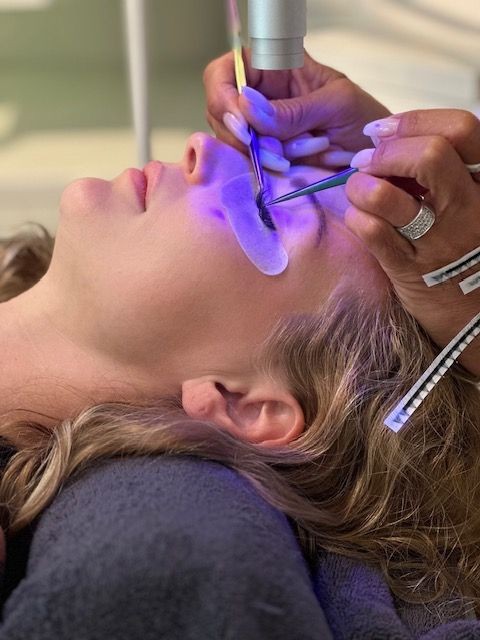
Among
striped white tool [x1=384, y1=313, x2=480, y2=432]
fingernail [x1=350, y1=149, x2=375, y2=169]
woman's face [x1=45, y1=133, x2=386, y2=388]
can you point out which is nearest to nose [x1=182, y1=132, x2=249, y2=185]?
woman's face [x1=45, y1=133, x2=386, y2=388]

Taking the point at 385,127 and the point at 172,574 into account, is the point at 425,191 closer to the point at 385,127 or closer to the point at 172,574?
the point at 385,127

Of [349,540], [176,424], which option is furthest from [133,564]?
[349,540]

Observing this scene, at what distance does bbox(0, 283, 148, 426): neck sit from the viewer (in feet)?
3.35

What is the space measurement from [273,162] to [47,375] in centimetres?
39

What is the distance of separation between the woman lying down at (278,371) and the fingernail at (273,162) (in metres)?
0.02

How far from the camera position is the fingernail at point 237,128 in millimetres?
1077

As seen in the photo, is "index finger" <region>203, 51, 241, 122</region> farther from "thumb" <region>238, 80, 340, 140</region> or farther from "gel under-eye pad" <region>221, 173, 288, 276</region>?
"gel under-eye pad" <region>221, 173, 288, 276</region>

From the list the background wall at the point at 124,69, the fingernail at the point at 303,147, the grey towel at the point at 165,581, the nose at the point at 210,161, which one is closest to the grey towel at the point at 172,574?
the grey towel at the point at 165,581

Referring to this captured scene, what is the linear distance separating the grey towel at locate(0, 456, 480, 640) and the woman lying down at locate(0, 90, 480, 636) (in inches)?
4.2

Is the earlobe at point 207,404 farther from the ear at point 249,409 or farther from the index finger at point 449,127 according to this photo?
the index finger at point 449,127

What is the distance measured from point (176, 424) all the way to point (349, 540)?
24 cm

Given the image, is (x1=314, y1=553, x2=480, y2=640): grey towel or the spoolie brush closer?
(x1=314, y1=553, x2=480, y2=640): grey towel

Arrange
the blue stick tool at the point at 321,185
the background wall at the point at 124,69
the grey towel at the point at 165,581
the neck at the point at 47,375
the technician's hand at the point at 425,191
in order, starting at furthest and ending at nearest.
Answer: the background wall at the point at 124,69
the neck at the point at 47,375
the blue stick tool at the point at 321,185
the technician's hand at the point at 425,191
the grey towel at the point at 165,581

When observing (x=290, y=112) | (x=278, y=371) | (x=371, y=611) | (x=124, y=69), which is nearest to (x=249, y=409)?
(x=278, y=371)
